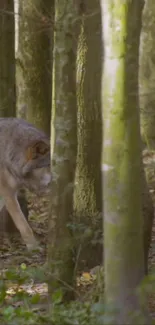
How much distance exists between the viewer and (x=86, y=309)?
241 inches

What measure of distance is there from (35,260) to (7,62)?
11.5ft

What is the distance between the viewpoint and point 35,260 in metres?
10.0

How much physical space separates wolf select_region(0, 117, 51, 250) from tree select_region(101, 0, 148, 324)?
5521 mm

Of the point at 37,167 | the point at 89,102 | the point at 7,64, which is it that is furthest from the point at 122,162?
the point at 7,64

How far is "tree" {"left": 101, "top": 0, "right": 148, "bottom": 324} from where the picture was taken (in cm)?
566

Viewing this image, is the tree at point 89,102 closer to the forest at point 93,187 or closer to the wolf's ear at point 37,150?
the forest at point 93,187

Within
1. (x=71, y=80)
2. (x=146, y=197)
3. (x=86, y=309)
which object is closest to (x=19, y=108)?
(x=146, y=197)

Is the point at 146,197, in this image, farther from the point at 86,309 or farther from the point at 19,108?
the point at 19,108

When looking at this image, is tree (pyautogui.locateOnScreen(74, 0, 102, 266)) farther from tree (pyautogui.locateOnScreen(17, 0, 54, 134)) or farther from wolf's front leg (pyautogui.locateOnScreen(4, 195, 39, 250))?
tree (pyautogui.locateOnScreen(17, 0, 54, 134))

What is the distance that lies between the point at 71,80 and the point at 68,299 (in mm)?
2190

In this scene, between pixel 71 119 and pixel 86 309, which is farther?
pixel 71 119

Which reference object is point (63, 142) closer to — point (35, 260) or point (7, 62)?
point (35, 260)

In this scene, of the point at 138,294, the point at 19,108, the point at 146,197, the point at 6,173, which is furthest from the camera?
the point at 19,108

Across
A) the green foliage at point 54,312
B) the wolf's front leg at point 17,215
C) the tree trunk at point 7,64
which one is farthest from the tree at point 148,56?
the green foliage at point 54,312
